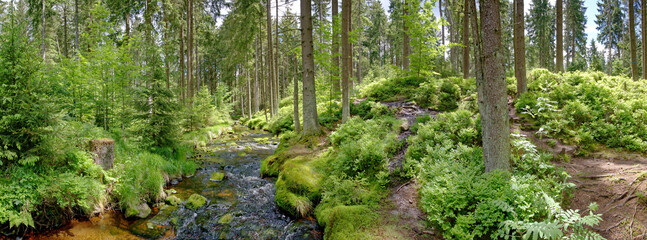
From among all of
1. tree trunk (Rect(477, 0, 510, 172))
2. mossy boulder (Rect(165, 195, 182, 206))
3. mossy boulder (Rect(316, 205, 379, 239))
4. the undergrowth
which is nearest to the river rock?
mossy boulder (Rect(165, 195, 182, 206))

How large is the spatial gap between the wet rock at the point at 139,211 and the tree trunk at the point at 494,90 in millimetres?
6675

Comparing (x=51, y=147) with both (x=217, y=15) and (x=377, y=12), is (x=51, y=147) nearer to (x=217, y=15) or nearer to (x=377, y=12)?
(x=217, y=15)

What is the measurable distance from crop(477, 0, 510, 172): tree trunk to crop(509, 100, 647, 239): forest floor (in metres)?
1.17

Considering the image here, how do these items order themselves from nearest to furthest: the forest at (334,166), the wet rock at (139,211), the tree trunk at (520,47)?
the forest at (334,166), the wet rock at (139,211), the tree trunk at (520,47)

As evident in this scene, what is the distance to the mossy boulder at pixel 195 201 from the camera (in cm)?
656

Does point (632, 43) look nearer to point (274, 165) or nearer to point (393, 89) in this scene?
point (393, 89)

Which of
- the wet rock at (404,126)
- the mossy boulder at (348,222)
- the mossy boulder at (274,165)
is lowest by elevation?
the mossy boulder at (348,222)

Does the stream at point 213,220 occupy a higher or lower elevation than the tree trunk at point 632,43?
lower

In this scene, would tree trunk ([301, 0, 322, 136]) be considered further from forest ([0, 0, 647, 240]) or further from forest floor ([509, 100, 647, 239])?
forest floor ([509, 100, 647, 239])

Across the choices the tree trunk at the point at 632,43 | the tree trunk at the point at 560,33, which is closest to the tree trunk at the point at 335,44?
the tree trunk at the point at 560,33

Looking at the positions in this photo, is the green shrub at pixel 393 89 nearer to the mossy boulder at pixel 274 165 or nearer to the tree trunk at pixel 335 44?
the tree trunk at pixel 335 44

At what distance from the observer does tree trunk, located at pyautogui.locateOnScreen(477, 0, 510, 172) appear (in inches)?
183

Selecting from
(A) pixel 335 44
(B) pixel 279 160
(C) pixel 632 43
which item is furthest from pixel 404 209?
(C) pixel 632 43

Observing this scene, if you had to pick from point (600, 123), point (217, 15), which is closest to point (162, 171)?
point (600, 123)
